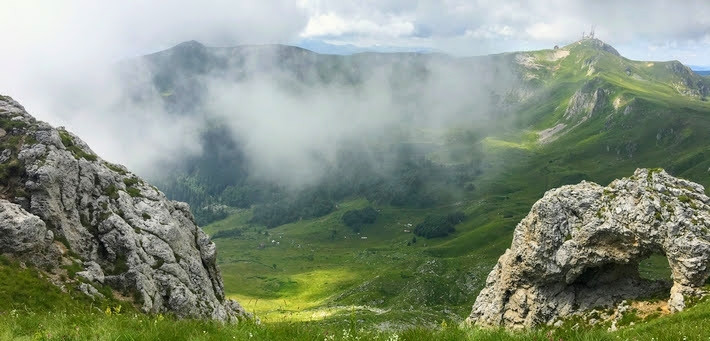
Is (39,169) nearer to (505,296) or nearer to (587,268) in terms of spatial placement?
(505,296)

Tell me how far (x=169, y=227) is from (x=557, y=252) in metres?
45.8

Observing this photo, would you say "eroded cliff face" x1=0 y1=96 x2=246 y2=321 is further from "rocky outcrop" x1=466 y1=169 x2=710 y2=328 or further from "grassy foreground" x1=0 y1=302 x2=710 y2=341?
"rocky outcrop" x1=466 y1=169 x2=710 y2=328

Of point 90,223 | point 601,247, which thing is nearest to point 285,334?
point 601,247

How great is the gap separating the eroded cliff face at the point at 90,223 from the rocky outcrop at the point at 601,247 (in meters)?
34.9

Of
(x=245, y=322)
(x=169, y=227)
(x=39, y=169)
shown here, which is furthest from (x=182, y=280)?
(x=245, y=322)

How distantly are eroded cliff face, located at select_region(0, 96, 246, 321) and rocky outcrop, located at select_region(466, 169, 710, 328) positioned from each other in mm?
34853

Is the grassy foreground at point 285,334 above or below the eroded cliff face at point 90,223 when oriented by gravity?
above

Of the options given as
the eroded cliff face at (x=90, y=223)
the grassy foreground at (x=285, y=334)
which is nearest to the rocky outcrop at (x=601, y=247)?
the grassy foreground at (x=285, y=334)

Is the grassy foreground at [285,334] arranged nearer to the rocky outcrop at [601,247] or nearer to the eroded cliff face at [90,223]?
the eroded cliff face at [90,223]

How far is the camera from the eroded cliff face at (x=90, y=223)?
39.2 meters

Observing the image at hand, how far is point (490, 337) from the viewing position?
9383 millimetres

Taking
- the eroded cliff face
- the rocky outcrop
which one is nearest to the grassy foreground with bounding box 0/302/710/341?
the eroded cliff face

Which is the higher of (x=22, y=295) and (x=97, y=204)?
(x=97, y=204)

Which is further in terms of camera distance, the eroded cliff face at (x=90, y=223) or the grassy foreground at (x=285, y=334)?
the eroded cliff face at (x=90, y=223)
